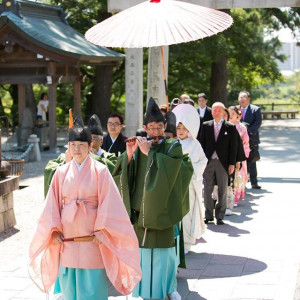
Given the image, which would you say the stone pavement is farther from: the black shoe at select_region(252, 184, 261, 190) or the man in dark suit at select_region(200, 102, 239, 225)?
the man in dark suit at select_region(200, 102, 239, 225)

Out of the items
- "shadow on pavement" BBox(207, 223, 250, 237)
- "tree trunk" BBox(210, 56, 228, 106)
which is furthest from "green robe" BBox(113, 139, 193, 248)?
"tree trunk" BBox(210, 56, 228, 106)

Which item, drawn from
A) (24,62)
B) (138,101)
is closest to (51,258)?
(138,101)

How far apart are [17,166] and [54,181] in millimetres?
7830

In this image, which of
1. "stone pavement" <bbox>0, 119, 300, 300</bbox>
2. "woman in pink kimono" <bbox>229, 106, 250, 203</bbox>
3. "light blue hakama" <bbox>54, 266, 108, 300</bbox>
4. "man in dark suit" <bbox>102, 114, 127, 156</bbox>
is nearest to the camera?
"light blue hakama" <bbox>54, 266, 108, 300</bbox>

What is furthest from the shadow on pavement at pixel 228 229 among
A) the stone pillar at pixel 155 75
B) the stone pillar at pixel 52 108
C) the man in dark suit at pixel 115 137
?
the stone pillar at pixel 52 108

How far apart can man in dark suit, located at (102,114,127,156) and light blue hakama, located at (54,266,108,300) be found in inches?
92.1

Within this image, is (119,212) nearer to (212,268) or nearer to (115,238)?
(115,238)

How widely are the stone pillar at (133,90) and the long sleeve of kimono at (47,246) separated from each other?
10749 mm

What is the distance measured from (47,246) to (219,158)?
181 inches

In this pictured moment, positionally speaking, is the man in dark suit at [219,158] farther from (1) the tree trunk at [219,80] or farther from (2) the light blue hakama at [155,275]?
(1) the tree trunk at [219,80]

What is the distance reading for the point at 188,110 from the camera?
7.48m

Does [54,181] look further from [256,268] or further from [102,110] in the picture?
[102,110]

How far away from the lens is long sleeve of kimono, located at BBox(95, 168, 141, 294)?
16.6ft

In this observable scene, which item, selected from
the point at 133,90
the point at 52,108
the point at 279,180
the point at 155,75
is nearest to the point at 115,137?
the point at 279,180
